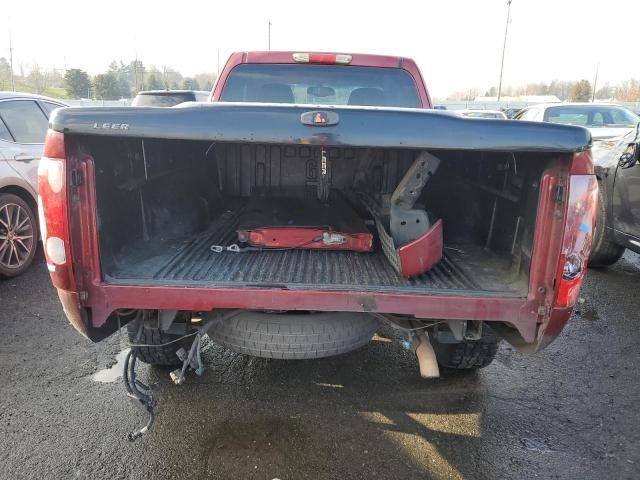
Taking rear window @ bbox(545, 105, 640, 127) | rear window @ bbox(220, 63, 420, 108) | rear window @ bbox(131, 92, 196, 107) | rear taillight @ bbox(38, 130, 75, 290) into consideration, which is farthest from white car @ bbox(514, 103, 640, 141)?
rear taillight @ bbox(38, 130, 75, 290)

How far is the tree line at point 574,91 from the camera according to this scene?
177 feet

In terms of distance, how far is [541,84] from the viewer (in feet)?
270

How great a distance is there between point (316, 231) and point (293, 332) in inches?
38.1

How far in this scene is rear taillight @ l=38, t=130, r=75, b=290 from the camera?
6.98 feet

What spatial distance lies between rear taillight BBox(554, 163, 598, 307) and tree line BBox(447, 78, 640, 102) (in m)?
54.5

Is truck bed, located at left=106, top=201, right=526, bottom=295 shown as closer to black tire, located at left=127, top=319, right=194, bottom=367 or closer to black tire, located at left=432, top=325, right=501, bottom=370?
black tire, located at left=127, top=319, right=194, bottom=367

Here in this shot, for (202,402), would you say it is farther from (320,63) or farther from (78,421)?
(320,63)

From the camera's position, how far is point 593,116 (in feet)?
34.0

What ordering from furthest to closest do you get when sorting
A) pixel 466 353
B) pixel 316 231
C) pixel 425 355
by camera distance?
pixel 316 231, pixel 466 353, pixel 425 355

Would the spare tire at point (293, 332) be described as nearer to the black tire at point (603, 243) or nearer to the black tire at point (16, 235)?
the black tire at point (16, 235)

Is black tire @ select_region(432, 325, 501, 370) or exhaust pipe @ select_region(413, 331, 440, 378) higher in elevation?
exhaust pipe @ select_region(413, 331, 440, 378)

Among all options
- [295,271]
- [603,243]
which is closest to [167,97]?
[295,271]

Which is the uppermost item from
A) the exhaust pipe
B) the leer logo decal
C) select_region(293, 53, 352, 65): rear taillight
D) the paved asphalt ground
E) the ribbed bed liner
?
select_region(293, 53, 352, 65): rear taillight

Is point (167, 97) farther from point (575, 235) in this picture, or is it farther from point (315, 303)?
point (575, 235)
